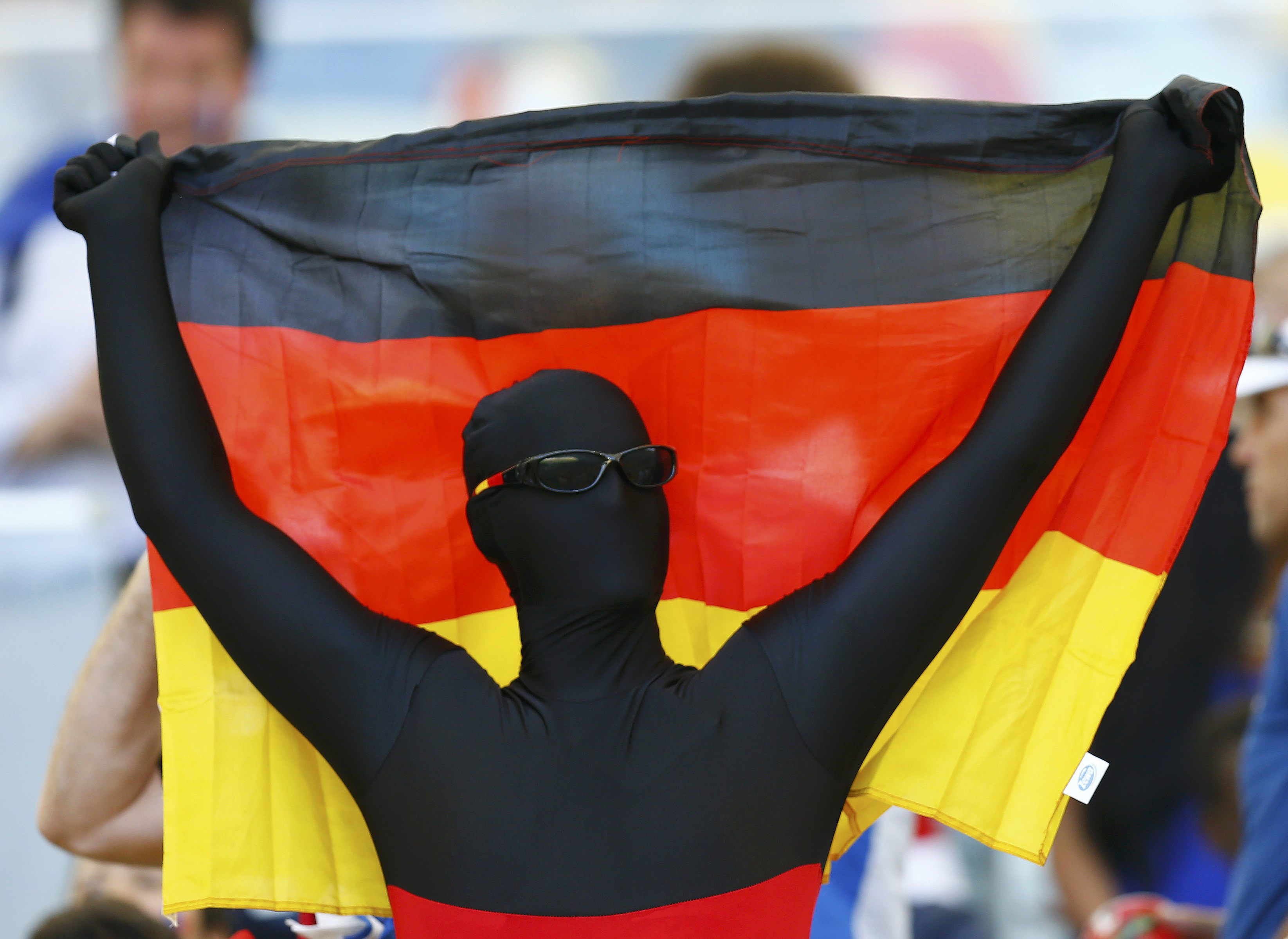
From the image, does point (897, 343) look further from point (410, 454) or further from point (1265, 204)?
point (1265, 204)

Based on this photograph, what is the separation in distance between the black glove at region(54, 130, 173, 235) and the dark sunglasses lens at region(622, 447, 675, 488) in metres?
0.61

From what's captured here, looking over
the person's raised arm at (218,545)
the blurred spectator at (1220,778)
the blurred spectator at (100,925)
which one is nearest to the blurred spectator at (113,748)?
Answer: the blurred spectator at (100,925)

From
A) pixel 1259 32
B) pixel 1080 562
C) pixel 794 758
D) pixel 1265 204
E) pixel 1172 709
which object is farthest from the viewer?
pixel 1259 32

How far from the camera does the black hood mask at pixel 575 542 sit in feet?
3.81

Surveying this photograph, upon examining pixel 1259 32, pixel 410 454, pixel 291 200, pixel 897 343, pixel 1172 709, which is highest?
pixel 1259 32

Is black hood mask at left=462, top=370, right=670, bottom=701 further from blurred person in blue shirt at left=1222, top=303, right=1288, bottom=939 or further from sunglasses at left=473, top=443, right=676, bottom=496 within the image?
blurred person in blue shirt at left=1222, top=303, right=1288, bottom=939

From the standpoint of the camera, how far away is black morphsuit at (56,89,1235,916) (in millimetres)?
1100

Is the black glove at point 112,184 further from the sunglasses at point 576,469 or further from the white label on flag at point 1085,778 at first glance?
the white label on flag at point 1085,778

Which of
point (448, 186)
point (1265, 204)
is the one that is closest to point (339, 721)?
point (448, 186)

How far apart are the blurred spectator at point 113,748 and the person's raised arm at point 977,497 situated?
2.62 ft

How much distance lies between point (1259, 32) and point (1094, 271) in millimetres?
3394

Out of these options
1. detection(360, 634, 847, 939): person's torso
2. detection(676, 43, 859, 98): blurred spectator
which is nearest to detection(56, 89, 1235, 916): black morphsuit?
detection(360, 634, 847, 939): person's torso

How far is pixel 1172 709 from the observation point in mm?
2760

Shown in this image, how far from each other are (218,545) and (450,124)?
90.3 inches
